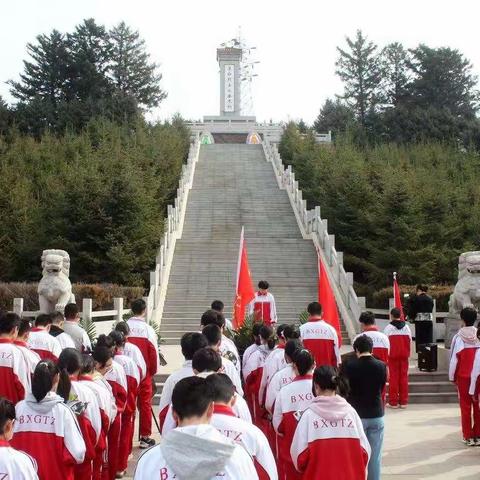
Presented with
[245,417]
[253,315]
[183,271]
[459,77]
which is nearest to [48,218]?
[183,271]

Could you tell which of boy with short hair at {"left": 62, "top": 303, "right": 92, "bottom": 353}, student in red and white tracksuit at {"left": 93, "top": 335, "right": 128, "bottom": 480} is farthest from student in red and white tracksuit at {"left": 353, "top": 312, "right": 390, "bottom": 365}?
boy with short hair at {"left": 62, "top": 303, "right": 92, "bottom": 353}

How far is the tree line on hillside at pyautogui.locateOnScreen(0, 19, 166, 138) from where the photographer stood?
141ft

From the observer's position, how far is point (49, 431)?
15.6ft

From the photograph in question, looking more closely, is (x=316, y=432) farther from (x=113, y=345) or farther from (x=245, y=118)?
(x=245, y=118)

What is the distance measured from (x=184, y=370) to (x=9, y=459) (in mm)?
1845

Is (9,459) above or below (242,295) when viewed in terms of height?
below

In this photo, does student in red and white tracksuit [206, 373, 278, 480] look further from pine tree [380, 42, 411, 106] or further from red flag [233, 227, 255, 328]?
pine tree [380, 42, 411, 106]

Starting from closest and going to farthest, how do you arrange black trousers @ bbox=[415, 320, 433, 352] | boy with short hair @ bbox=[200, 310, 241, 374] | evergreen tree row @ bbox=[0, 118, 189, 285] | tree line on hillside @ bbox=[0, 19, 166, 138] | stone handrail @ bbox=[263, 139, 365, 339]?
boy with short hair @ bbox=[200, 310, 241, 374] → black trousers @ bbox=[415, 320, 433, 352] → stone handrail @ bbox=[263, 139, 365, 339] → evergreen tree row @ bbox=[0, 118, 189, 285] → tree line on hillside @ bbox=[0, 19, 166, 138]

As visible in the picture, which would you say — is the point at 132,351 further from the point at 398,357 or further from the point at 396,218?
the point at 396,218

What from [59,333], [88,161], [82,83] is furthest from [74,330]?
[82,83]

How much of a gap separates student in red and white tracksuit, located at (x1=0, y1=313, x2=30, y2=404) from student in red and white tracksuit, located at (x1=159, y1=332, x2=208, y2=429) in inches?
63.7

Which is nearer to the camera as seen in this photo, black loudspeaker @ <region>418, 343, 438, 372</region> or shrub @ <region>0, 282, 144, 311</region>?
black loudspeaker @ <region>418, 343, 438, 372</region>

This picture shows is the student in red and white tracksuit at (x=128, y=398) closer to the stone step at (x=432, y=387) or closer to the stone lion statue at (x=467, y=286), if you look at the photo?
the stone step at (x=432, y=387)

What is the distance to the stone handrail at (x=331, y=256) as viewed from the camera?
17328 mm
